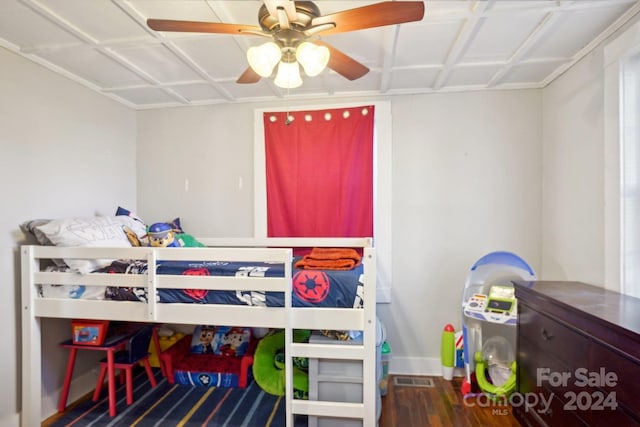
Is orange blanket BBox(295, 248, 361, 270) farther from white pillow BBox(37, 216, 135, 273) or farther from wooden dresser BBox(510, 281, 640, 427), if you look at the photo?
white pillow BBox(37, 216, 135, 273)

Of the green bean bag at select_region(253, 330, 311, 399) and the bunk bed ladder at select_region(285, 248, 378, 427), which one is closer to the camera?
the bunk bed ladder at select_region(285, 248, 378, 427)

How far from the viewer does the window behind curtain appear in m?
1.63

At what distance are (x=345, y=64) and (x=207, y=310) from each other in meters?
1.50

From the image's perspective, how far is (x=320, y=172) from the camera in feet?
8.42

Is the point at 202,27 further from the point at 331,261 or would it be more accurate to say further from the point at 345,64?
the point at 331,261

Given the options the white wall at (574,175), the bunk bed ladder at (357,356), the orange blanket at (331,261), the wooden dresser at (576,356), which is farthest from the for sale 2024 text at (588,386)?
the orange blanket at (331,261)

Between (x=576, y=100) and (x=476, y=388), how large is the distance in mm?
2138

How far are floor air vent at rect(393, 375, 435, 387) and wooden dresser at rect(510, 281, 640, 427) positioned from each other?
58cm

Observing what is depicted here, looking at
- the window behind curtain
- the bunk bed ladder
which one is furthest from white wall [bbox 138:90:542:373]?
the bunk bed ladder

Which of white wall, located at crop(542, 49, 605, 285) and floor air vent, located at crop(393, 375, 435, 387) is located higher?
white wall, located at crop(542, 49, 605, 285)

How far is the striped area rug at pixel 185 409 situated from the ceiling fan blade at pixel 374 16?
2224 millimetres

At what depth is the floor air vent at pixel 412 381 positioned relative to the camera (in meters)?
2.36

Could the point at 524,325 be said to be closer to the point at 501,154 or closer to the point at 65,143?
the point at 501,154

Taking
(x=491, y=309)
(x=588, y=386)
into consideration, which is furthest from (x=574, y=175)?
(x=588, y=386)
